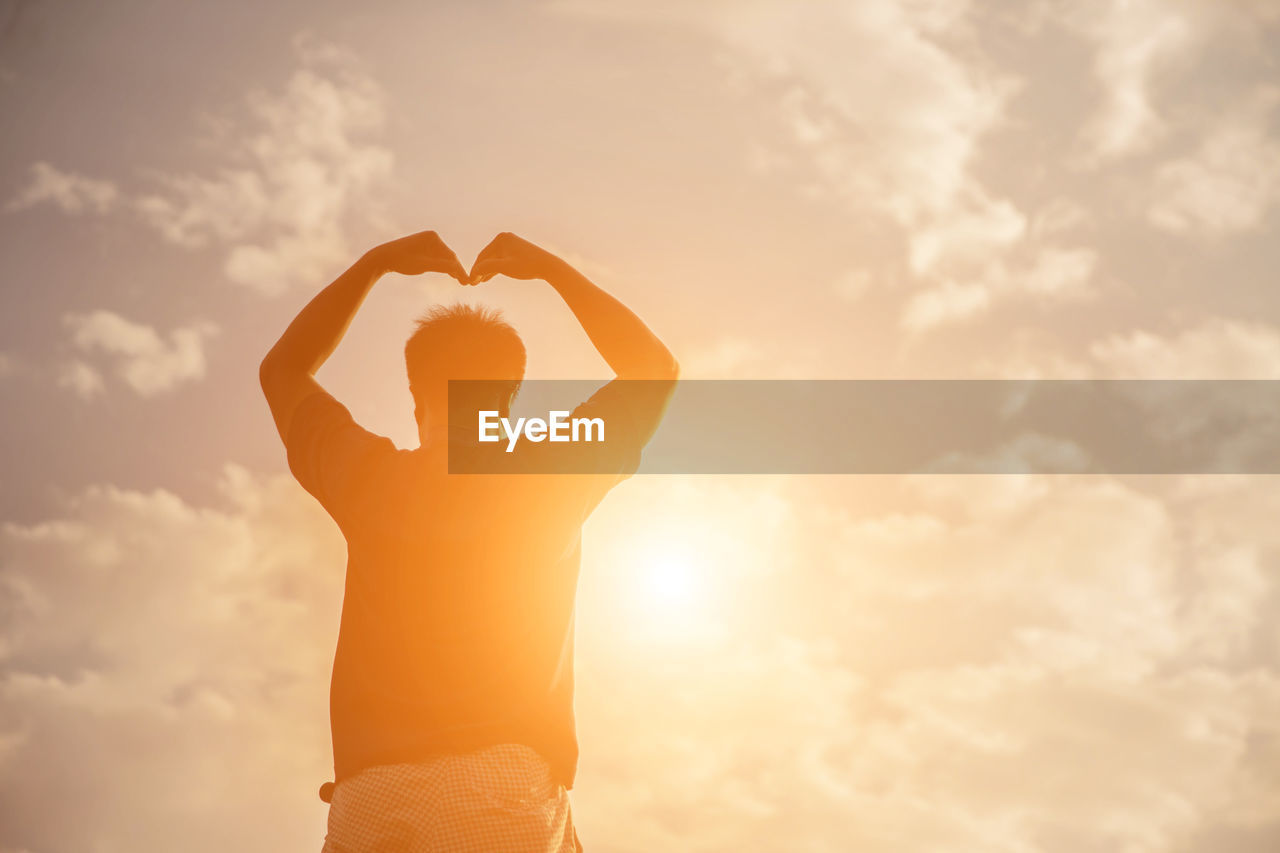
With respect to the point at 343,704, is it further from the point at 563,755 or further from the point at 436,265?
the point at 436,265

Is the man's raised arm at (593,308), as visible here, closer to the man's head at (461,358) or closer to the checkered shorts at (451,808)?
the man's head at (461,358)

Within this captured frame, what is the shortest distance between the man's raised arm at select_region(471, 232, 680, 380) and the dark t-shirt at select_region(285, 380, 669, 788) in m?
0.41

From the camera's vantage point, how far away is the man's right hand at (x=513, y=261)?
3.89 metres

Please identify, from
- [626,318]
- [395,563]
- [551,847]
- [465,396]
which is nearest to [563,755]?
[551,847]

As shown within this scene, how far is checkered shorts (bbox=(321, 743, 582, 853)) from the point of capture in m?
2.91

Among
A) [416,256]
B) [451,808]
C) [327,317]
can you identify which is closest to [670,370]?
[416,256]

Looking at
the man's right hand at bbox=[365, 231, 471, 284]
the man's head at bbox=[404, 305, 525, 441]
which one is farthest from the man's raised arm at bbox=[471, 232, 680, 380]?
the man's head at bbox=[404, 305, 525, 441]

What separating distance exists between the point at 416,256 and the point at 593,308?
0.79 m

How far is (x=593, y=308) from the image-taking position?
373cm

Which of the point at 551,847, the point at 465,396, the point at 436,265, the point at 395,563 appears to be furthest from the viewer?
the point at 436,265

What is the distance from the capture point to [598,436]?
339cm

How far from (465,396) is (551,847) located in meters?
1.58

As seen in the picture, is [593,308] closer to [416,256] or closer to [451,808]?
[416,256]

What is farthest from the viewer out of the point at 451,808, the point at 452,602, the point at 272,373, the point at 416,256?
the point at 416,256
